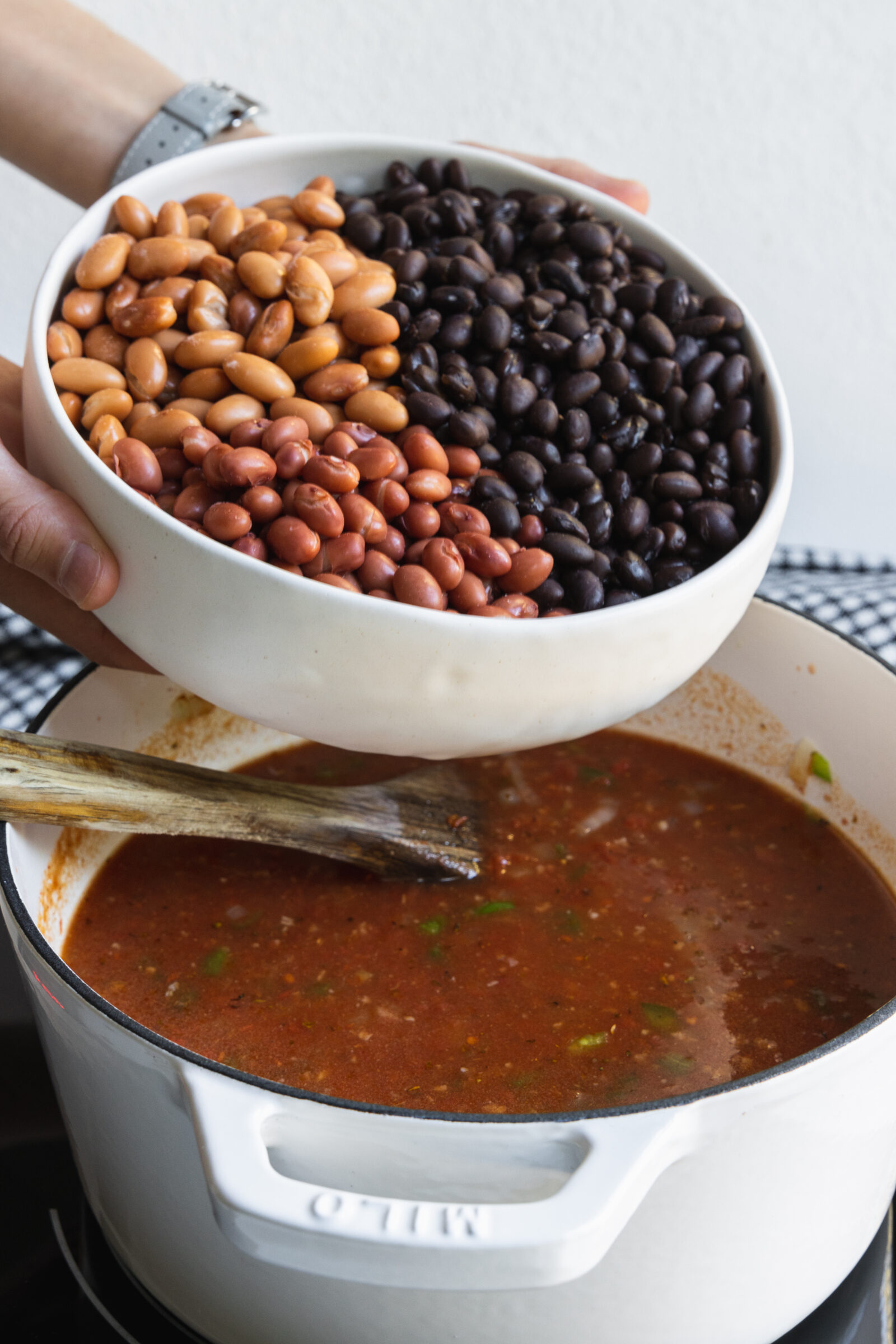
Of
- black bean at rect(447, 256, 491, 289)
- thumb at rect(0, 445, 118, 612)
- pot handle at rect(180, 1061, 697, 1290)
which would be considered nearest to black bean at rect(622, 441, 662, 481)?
black bean at rect(447, 256, 491, 289)

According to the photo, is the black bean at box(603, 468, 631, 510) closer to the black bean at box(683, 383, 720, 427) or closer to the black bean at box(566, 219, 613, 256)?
the black bean at box(683, 383, 720, 427)

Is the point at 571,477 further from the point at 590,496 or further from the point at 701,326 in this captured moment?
the point at 701,326

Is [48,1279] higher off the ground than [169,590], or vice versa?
[169,590]

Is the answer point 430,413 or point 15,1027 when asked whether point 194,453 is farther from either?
point 15,1027

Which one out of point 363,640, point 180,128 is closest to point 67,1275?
point 363,640

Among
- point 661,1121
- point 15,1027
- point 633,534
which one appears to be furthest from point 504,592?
point 15,1027

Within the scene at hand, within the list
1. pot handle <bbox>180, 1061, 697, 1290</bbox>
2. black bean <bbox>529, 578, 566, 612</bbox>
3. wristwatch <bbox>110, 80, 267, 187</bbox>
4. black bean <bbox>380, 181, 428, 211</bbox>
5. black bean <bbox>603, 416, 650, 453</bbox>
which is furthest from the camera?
wristwatch <bbox>110, 80, 267, 187</bbox>
